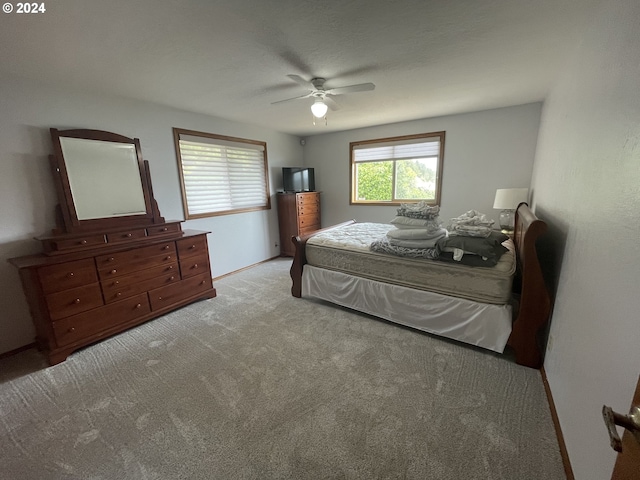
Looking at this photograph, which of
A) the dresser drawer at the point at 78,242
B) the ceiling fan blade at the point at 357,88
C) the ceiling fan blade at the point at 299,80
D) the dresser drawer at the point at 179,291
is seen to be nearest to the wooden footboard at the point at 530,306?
the ceiling fan blade at the point at 357,88

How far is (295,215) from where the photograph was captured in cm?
469

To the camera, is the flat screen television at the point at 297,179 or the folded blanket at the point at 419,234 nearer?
the folded blanket at the point at 419,234

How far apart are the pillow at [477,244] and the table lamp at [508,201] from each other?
1.30 meters

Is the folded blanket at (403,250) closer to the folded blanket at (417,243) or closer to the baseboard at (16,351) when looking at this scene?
the folded blanket at (417,243)

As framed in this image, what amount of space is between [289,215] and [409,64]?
3138 mm

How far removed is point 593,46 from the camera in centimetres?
155

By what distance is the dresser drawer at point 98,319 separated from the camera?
Answer: 213 centimetres

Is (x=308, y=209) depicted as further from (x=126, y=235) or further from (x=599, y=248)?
(x=599, y=248)

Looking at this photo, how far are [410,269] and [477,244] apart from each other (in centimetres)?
59

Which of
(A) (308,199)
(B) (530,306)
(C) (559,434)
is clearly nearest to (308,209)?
(A) (308,199)

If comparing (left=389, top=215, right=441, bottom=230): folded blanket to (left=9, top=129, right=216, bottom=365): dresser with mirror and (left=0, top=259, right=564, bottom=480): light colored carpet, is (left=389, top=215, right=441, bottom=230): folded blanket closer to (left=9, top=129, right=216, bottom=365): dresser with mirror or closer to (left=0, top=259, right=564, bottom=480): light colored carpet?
(left=0, top=259, right=564, bottom=480): light colored carpet

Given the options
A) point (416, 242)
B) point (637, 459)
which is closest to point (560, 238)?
point (416, 242)

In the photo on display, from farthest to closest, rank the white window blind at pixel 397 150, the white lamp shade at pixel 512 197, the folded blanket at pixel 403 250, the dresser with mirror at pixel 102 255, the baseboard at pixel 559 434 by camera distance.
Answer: the white window blind at pixel 397 150, the white lamp shade at pixel 512 197, the folded blanket at pixel 403 250, the dresser with mirror at pixel 102 255, the baseboard at pixel 559 434

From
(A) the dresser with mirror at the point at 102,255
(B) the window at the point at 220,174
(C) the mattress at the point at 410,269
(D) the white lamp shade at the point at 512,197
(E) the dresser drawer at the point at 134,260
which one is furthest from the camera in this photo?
(B) the window at the point at 220,174
